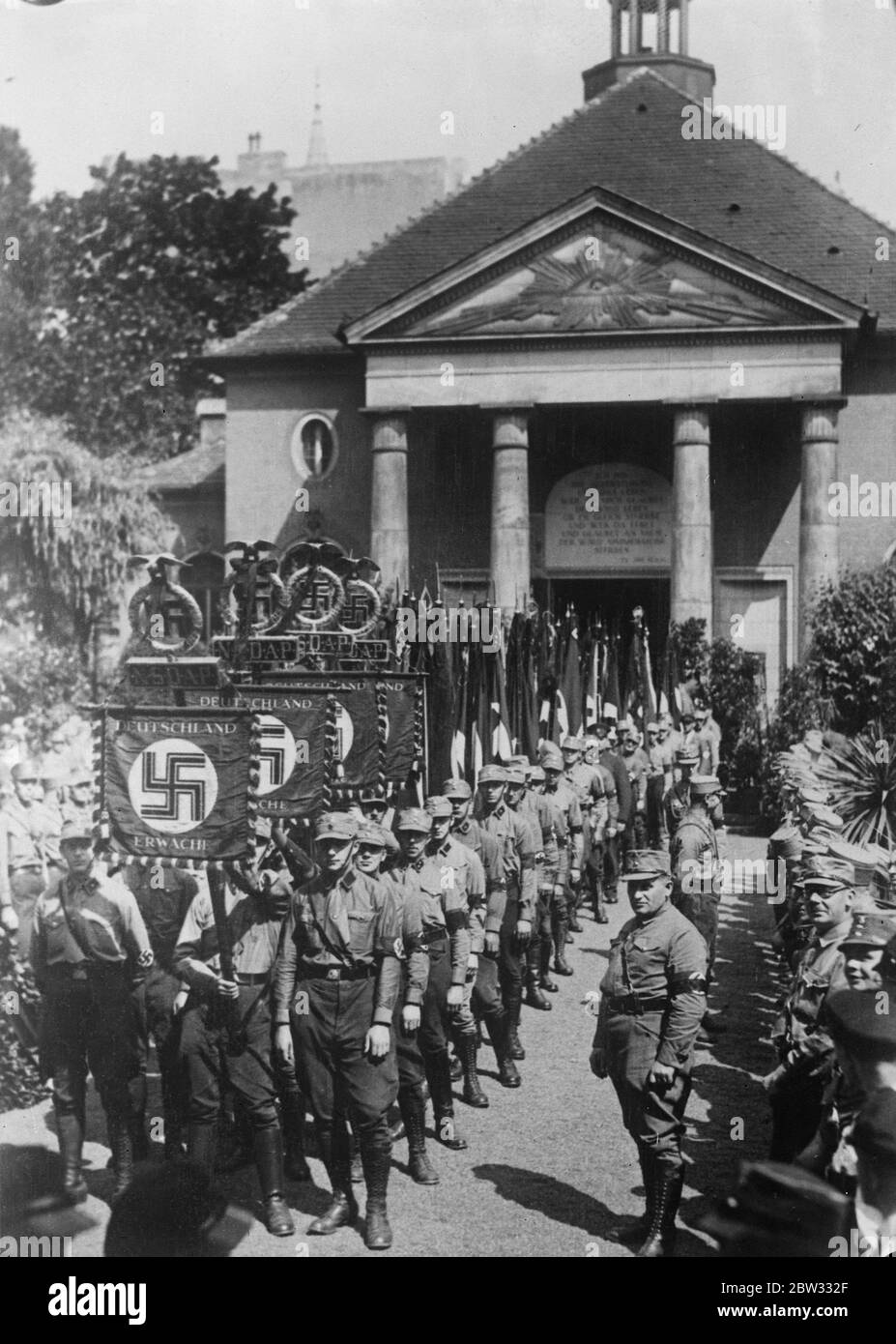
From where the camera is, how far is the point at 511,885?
11875 millimetres

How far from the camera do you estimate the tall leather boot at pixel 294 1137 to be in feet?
29.2

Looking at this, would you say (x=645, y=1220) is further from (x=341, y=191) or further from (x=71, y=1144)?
(x=341, y=191)

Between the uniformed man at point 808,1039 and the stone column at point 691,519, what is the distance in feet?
69.9

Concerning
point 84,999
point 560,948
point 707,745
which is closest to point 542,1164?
point 84,999

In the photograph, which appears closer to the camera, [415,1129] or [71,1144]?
[71,1144]

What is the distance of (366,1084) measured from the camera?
819cm

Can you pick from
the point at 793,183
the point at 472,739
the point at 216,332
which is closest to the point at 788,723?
the point at 472,739

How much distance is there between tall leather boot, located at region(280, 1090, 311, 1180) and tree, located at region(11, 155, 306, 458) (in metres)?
23.2

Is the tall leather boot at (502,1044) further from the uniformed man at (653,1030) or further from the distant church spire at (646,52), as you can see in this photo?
the distant church spire at (646,52)

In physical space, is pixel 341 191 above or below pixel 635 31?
below

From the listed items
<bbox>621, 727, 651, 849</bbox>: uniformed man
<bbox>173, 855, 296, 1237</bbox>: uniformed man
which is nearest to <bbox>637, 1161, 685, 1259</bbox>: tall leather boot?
<bbox>173, 855, 296, 1237</bbox>: uniformed man

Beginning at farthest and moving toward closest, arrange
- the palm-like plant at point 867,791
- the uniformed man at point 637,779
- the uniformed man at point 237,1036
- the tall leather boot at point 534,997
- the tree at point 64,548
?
the tree at point 64,548
the uniformed man at point 637,779
the tall leather boot at point 534,997
the palm-like plant at point 867,791
the uniformed man at point 237,1036

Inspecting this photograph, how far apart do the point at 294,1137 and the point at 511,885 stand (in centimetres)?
337

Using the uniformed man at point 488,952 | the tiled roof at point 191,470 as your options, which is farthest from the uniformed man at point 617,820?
the tiled roof at point 191,470
